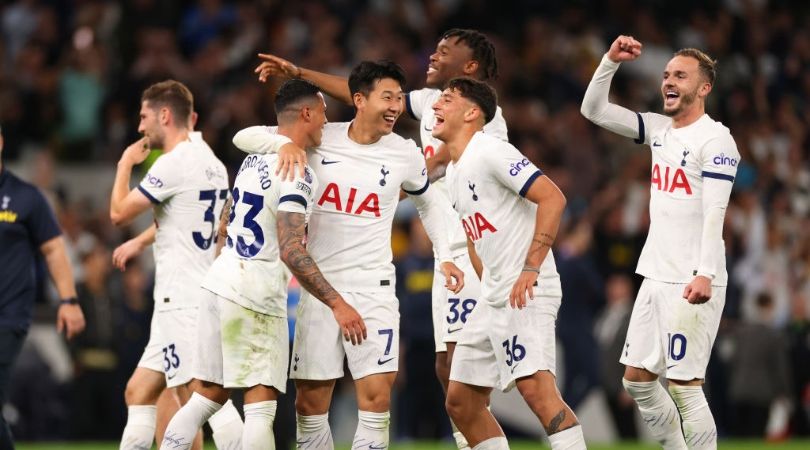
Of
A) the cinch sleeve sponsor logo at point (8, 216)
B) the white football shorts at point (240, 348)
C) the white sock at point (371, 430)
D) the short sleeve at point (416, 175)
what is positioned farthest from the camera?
the cinch sleeve sponsor logo at point (8, 216)

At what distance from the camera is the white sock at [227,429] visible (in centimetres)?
1050

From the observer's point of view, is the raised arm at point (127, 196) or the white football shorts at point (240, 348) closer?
the white football shorts at point (240, 348)

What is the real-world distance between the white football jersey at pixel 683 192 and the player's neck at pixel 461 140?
1442 mm

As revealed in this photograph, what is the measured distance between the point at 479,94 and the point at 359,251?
1.35 meters

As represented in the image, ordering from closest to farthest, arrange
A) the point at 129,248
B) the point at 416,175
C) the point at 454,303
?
the point at 416,175 → the point at 454,303 → the point at 129,248

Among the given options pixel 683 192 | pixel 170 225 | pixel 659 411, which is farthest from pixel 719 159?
pixel 170 225

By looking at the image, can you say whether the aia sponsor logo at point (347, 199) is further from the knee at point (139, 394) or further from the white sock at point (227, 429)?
the knee at point (139, 394)

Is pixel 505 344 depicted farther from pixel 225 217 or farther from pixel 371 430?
pixel 225 217

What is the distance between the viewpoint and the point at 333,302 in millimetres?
9359

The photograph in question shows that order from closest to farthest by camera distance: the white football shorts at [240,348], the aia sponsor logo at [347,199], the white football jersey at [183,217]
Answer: the white football shorts at [240,348], the aia sponsor logo at [347,199], the white football jersey at [183,217]

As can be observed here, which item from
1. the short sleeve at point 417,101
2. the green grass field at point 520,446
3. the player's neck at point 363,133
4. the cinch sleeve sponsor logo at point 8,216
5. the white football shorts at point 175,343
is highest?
the short sleeve at point 417,101

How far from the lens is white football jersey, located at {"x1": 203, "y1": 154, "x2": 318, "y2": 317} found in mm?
9547

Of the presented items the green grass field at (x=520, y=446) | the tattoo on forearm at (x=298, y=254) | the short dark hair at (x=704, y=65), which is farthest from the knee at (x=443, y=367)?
the green grass field at (x=520, y=446)

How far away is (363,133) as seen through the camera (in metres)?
10.0
